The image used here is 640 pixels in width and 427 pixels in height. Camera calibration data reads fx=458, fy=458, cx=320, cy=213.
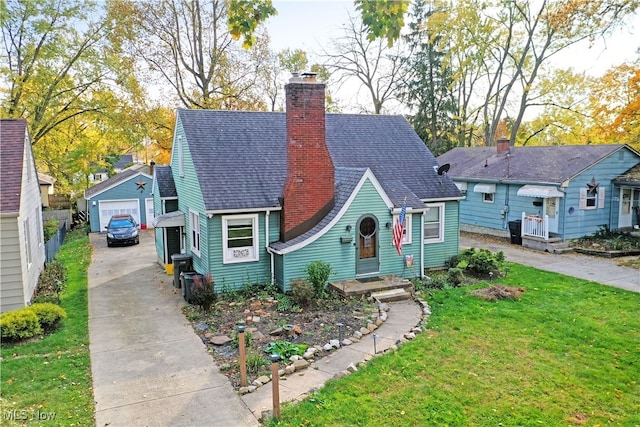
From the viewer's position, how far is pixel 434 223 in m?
16.2

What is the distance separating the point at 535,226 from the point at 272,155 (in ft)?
40.8

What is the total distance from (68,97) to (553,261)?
90.8 ft

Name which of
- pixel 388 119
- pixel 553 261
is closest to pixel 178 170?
pixel 388 119

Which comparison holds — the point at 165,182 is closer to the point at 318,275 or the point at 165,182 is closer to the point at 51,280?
the point at 51,280

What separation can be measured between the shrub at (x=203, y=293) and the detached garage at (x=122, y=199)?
18.4 metres

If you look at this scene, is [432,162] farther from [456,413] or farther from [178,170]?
[456,413]

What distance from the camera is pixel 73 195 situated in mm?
37812

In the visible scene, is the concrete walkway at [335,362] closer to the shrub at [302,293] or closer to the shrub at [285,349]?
the shrub at [285,349]

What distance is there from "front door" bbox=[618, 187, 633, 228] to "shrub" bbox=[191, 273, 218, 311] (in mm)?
19094

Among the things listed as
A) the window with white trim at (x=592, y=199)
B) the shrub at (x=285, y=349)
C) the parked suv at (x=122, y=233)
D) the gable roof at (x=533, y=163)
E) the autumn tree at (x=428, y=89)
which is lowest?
the shrub at (x=285, y=349)

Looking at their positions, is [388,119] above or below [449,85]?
below

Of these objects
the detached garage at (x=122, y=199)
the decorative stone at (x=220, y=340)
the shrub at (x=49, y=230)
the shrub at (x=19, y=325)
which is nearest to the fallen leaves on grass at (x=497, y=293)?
the decorative stone at (x=220, y=340)

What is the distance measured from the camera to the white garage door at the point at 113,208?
Answer: 94.0 ft

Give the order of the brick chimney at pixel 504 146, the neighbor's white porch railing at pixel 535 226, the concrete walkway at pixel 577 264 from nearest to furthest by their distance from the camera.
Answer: the concrete walkway at pixel 577 264 → the neighbor's white porch railing at pixel 535 226 → the brick chimney at pixel 504 146
